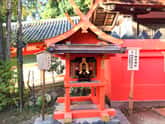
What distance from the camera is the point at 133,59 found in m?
6.01

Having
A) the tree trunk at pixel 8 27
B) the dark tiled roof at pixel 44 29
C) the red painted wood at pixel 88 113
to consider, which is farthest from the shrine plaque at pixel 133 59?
the dark tiled roof at pixel 44 29

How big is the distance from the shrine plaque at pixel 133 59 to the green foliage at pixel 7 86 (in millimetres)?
3762

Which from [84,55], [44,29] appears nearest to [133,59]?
[84,55]

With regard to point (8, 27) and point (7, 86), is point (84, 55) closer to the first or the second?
point (7, 86)

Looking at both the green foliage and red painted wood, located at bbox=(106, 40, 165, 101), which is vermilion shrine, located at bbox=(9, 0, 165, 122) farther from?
the green foliage

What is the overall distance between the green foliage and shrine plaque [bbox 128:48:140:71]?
3762mm

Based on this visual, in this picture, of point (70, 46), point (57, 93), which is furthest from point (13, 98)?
point (70, 46)

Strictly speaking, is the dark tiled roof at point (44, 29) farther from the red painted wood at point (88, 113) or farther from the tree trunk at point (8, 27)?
the red painted wood at point (88, 113)

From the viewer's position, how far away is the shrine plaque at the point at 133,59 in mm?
5984

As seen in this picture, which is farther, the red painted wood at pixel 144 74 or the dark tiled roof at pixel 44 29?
the dark tiled roof at pixel 44 29

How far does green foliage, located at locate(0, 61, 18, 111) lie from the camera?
252 inches

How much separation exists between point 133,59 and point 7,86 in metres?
4.10

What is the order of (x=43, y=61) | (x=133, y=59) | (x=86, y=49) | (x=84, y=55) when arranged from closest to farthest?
(x=86, y=49)
(x=84, y=55)
(x=43, y=61)
(x=133, y=59)

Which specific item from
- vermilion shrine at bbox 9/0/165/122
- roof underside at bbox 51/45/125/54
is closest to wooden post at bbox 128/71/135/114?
vermilion shrine at bbox 9/0/165/122
